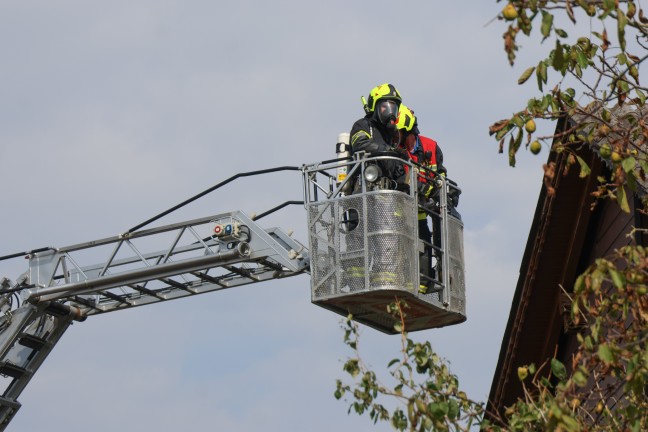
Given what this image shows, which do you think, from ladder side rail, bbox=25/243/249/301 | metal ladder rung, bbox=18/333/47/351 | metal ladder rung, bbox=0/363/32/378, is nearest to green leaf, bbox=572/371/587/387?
ladder side rail, bbox=25/243/249/301

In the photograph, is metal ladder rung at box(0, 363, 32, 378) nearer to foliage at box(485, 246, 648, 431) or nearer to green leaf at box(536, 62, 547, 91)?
foliage at box(485, 246, 648, 431)

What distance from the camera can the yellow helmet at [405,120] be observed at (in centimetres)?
1427

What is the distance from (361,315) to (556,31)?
642 cm

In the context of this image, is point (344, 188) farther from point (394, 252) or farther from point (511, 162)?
point (511, 162)

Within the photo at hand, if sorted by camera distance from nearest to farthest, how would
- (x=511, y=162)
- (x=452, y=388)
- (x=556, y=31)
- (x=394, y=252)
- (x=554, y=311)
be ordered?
(x=556, y=31)
(x=511, y=162)
(x=452, y=388)
(x=394, y=252)
(x=554, y=311)

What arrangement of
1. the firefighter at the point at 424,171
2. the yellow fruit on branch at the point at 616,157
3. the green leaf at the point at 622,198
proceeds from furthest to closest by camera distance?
the firefighter at the point at 424,171 → the yellow fruit on branch at the point at 616,157 → the green leaf at the point at 622,198

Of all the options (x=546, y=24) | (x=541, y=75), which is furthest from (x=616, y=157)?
(x=546, y=24)

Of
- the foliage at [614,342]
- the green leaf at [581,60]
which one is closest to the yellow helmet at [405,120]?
the green leaf at [581,60]

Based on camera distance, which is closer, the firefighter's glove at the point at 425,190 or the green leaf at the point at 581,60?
the green leaf at the point at 581,60

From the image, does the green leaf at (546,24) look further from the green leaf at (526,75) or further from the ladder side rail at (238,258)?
the ladder side rail at (238,258)

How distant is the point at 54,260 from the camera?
15594mm

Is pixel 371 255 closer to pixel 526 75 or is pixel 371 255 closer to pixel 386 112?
pixel 386 112

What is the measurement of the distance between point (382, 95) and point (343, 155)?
25.3 inches

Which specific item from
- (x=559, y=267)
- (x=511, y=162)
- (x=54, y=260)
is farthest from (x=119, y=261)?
(x=511, y=162)
